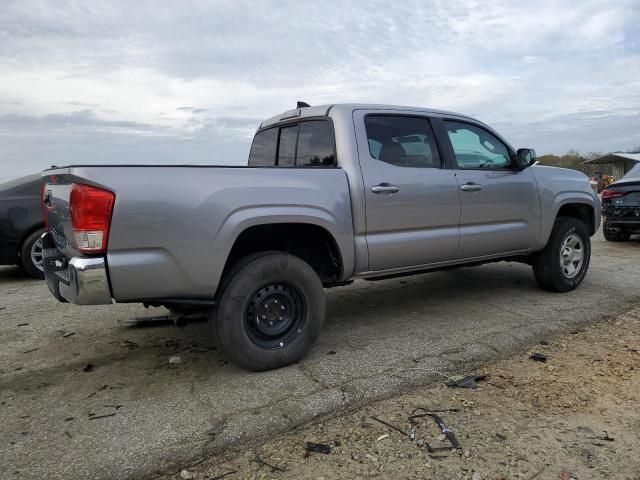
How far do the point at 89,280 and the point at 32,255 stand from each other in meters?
4.92

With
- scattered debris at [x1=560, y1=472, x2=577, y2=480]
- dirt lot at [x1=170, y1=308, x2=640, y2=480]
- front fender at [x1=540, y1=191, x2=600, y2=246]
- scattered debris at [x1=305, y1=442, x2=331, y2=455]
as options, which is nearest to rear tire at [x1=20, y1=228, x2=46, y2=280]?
dirt lot at [x1=170, y1=308, x2=640, y2=480]

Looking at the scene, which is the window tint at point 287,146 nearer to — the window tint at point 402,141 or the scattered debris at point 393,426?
the window tint at point 402,141

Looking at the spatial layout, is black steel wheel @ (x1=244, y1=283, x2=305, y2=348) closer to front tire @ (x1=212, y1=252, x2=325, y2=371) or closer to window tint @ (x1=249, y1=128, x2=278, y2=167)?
front tire @ (x1=212, y1=252, x2=325, y2=371)

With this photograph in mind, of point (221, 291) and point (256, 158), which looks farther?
point (256, 158)

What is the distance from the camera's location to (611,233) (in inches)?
392

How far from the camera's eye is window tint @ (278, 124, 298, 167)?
4.51m

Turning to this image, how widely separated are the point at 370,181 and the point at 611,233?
8.19 metres

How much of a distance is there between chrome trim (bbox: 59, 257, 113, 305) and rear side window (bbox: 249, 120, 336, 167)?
1.95 m

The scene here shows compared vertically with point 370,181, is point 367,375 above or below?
below

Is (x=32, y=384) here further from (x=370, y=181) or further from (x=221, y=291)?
(x=370, y=181)

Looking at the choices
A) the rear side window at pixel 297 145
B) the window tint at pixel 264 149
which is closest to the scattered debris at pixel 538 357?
the rear side window at pixel 297 145

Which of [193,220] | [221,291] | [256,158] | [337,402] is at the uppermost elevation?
[256,158]

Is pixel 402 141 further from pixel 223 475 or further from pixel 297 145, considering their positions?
pixel 223 475

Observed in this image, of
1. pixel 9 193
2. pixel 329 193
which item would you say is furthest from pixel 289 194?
pixel 9 193
